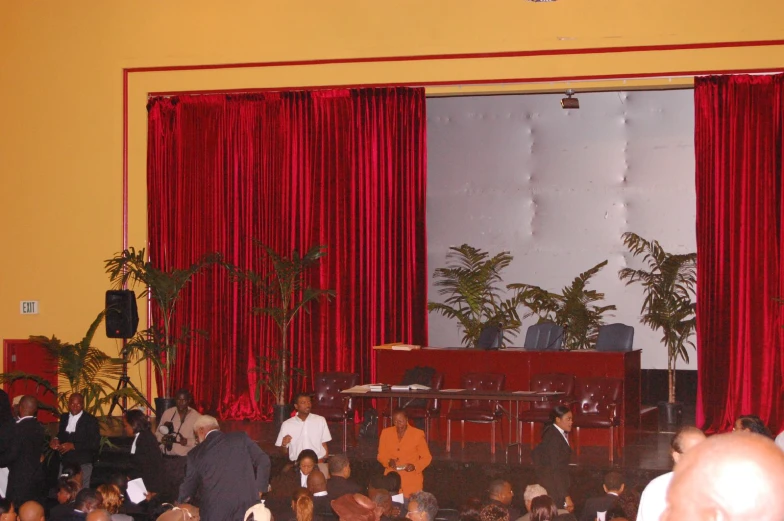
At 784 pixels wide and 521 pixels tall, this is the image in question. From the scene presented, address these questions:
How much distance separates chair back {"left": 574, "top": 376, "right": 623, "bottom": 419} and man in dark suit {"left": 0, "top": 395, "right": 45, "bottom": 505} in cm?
513

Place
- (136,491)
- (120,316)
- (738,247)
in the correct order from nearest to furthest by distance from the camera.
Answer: (136,491)
(738,247)
(120,316)

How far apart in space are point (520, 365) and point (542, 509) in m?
5.28

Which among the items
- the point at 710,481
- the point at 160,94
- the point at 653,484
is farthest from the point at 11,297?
the point at 710,481

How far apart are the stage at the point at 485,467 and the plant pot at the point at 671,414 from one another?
1608 mm

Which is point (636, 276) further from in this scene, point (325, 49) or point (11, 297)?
point (11, 297)

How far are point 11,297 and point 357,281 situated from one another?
15.0ft

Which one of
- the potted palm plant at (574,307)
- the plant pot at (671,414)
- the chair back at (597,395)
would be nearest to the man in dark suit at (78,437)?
the chair back at (597,395)

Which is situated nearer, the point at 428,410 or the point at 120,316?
the point at 428,410

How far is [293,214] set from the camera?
41.4 feet

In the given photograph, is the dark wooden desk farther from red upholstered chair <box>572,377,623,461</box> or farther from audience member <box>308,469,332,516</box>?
audience member <box>308,469,332,516</box>

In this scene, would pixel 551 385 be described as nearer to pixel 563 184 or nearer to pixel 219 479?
pixel 563 184

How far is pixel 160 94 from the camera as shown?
12961 millimetres

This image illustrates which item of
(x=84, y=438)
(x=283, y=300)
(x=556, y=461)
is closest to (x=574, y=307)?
(x=283, y=300)

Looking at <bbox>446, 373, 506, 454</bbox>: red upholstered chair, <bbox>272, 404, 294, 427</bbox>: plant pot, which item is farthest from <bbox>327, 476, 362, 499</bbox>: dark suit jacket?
<bbox>272, 404, 294, 427</bbox>: plant pot
